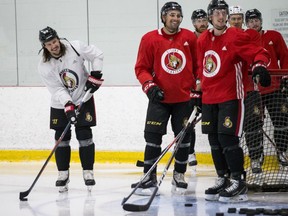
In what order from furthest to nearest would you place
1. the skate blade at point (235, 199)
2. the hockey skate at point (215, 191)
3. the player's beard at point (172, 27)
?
the player's beard at point (172, 27), the hockey skate at point (215, 191), the skate blade at point (235, 199)

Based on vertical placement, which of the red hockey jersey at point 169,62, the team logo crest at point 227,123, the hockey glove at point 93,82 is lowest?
the team logo crest at point 227,123

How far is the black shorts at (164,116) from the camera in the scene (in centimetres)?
513

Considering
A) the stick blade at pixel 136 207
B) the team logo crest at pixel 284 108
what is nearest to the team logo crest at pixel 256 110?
the team logo crest at pixel 284 108

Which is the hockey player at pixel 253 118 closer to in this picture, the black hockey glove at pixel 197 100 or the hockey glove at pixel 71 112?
the black hockey glove at pixel 197 100

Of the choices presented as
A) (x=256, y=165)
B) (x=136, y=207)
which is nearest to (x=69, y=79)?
(x=136, y=207)

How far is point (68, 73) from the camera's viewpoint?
17.6 ft

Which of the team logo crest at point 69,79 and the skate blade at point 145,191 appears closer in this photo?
the skate blade at point 145,191

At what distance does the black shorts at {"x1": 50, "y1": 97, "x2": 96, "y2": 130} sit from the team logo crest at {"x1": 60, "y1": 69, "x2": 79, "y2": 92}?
0.15 m

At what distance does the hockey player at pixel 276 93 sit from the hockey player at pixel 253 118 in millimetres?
96

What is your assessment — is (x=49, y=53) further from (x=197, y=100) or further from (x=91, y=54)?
(x=197, y=100)

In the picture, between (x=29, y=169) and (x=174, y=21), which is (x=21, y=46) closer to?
(x=29, y=169)

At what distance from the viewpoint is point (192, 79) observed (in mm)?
5211

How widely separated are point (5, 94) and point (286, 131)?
288 centimetres

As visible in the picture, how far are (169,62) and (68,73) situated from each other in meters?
0.72
